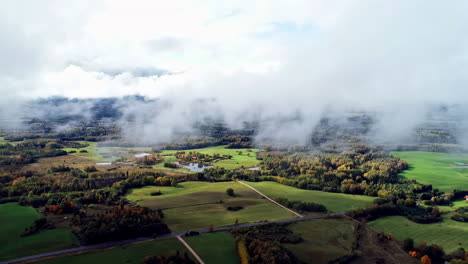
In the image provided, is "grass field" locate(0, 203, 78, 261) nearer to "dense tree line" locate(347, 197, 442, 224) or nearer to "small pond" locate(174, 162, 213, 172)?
"dense tree line" locate(347, 197, 442, 224)

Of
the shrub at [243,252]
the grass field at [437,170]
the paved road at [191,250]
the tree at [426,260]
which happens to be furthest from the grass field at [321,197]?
the paved road at [191,250]

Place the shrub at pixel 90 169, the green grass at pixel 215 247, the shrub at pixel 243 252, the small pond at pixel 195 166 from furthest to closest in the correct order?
the small pond at pixel 195 166, the shrub at pixel 90 169, the green grass at pixel 215 247, the shrub at pixel 243 252

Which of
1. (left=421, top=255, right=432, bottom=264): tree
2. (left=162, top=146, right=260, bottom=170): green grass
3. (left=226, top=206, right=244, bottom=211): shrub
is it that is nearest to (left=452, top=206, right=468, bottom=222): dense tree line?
(left=421, top=255, right=432, bottom=264): tree

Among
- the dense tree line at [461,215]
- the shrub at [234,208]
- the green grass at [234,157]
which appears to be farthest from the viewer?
the green grass at [234,157]

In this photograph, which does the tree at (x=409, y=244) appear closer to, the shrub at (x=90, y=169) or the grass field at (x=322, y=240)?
the grass field at (x=322, y=240)

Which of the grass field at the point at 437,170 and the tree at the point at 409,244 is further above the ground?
the grass field at the point at 437,170

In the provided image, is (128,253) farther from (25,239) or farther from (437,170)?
(437,170)

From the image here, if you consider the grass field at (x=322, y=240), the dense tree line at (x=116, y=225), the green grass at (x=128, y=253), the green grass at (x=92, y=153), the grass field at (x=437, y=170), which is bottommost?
the grass field at (x=322, y=240)
